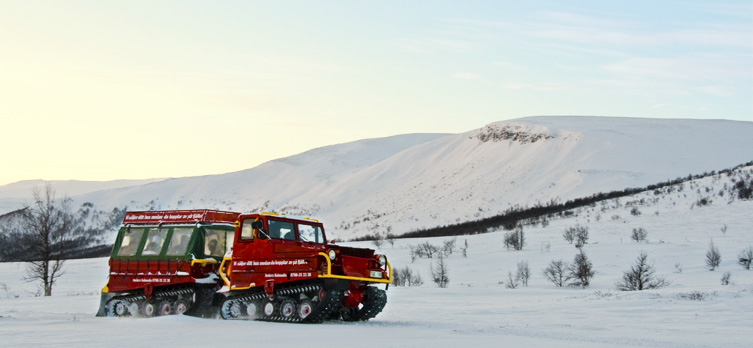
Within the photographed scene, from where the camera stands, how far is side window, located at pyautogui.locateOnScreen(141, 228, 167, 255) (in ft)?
65.2

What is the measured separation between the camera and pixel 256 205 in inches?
5684

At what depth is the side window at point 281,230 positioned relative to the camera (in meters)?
17.8

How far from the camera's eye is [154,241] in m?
20.0

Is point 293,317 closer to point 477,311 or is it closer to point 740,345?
point 477,311

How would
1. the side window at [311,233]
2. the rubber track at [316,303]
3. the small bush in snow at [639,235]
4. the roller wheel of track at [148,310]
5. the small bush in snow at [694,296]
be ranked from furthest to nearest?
the small bush in snow at [639,235]
the small bush in snow at [694,296]
the roller wheel of track at [148,310]
the side window at [311,233]
the rubber track at [316,303]

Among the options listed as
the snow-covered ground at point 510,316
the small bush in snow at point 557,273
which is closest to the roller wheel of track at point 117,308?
the snow-covered ground at point 510,316

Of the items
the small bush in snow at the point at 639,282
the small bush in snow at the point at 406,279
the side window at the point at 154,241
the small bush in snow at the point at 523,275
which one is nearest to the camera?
the side window at the point at 154,241

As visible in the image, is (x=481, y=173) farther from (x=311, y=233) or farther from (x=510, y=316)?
(x=311, y=233)

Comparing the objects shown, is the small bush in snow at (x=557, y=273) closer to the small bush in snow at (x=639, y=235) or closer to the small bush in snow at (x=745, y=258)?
the small bush in snow at (x=745, y=258)

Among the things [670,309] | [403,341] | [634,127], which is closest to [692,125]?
[634,127]

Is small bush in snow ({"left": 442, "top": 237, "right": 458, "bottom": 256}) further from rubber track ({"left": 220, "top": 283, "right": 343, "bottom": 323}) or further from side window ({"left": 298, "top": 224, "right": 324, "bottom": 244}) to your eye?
rubber track ({"left": 220, "top": 283, "right": 343, "bottom": 323})

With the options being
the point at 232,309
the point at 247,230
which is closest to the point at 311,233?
the point at 247,230

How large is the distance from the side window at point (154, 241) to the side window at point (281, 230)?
3.72 m

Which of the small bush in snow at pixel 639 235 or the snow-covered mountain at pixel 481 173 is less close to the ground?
the snow-covered mountain at pixel 481 173
